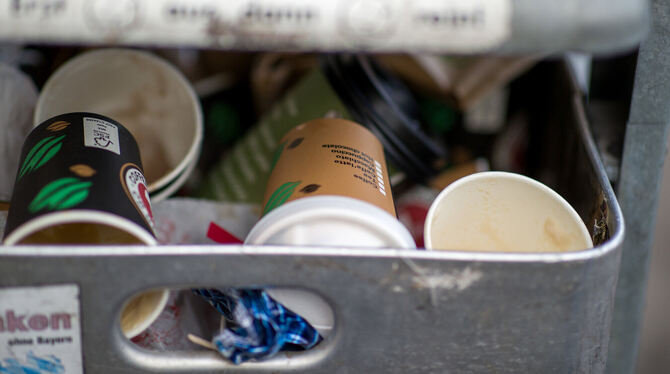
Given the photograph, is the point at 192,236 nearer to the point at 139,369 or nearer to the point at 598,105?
the point at 139,369

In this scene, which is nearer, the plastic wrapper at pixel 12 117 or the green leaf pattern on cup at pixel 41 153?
the green leaf pattern on cup at pixel 41 153

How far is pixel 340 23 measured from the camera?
1.49 ft

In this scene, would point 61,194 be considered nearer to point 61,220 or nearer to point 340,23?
point 61,220

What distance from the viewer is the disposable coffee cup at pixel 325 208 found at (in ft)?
1.76

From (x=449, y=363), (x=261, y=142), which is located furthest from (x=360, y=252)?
(x=261, y=142)

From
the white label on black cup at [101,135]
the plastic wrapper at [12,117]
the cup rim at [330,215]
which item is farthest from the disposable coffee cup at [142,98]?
the cup rim at [330,215]

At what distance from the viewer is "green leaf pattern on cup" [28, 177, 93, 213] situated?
0.51 meters

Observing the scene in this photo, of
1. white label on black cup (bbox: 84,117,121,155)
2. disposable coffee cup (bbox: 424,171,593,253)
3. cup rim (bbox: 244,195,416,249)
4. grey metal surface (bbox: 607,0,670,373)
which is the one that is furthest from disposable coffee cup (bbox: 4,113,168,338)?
grey metal surface (bbox: 607,0,670,373)

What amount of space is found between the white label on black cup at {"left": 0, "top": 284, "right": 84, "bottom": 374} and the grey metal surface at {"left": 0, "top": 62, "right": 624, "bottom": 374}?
0.01 m

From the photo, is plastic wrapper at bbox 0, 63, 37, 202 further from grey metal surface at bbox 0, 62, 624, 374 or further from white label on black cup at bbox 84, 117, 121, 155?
grey metal surface at bbox 0, 62, 624, 374

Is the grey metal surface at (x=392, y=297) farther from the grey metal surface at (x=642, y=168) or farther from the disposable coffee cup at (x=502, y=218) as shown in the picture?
the grey metal surface at (x=642, y=168)

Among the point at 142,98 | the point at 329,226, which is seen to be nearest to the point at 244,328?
the point at 329,226

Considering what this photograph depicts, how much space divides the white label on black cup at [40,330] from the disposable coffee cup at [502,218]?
1.16 ft

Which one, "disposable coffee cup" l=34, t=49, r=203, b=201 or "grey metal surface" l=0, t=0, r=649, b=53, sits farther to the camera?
"disposable coffee cup" l=34, t=49, r=203, b=201
